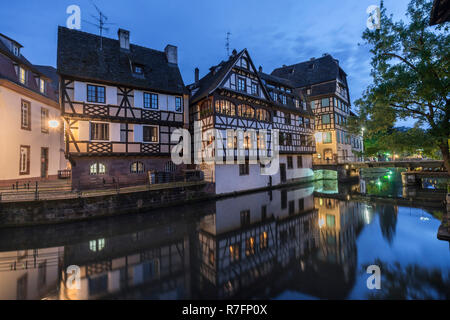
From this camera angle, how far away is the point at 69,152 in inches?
557

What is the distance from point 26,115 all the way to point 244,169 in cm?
1832

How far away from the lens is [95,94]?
15.1 meters

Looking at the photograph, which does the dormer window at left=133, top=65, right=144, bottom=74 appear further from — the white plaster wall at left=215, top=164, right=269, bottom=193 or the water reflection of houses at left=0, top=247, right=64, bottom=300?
the water reflection of houses at left=0, top=247, right=64, bottom=300

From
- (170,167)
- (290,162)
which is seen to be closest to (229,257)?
(170,167)

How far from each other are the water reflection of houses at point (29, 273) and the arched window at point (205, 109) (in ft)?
→ 44.8

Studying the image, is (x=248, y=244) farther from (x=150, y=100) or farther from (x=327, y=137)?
(x=327, y=137)

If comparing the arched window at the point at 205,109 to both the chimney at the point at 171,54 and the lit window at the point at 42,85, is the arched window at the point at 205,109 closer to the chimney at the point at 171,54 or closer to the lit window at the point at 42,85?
the chimney at the point at 171,54

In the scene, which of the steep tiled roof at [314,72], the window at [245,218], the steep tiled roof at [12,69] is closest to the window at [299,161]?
the steep tiled roof at [314,72]

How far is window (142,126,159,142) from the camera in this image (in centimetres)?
1701

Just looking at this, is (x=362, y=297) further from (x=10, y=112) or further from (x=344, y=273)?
(x=10, y=112)

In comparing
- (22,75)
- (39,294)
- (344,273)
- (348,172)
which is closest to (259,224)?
(344,273)

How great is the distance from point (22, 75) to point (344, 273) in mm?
23856

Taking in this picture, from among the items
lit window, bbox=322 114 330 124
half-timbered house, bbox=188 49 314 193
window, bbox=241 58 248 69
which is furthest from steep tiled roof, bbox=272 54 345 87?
window, bbox=241 58 248 69
